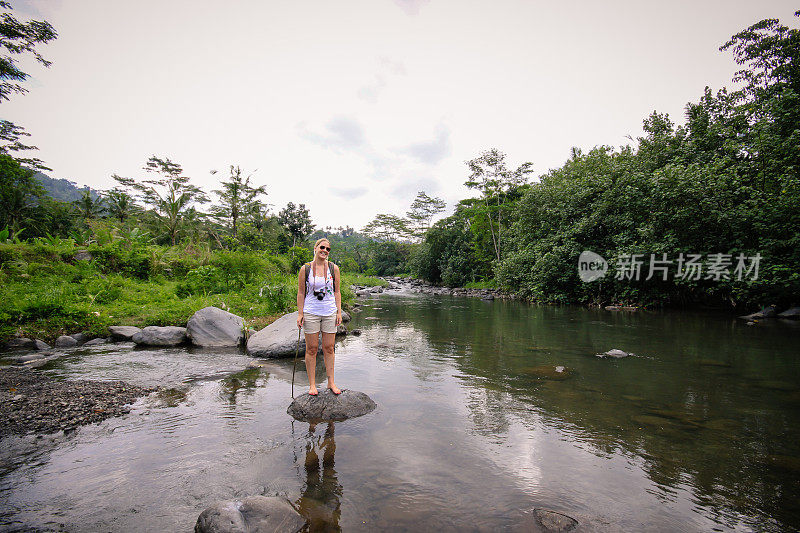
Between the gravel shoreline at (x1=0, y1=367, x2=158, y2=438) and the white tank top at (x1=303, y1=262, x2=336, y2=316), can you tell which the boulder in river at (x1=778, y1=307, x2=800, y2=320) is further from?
the gravel shoreline at (x1=0, y1=367, x2=158, y2=438)

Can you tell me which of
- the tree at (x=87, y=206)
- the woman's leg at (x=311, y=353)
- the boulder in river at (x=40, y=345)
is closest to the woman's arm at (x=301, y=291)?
the woman's leg at (x=311, y=353)

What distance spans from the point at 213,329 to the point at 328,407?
5.96 metres

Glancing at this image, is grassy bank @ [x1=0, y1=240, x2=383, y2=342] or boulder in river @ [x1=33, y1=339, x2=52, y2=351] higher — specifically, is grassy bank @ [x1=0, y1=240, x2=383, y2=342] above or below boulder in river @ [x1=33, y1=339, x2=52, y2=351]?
above

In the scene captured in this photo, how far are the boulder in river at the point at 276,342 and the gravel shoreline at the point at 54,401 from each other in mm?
2802

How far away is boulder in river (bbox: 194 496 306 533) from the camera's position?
2.51 meters

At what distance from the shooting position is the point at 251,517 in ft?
8.63

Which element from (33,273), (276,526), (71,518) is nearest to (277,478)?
(276,526)

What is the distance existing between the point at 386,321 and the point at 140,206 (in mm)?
40267

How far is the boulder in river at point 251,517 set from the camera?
2510 millimetres

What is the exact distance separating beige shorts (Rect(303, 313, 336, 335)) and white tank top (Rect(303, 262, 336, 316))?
0.07m

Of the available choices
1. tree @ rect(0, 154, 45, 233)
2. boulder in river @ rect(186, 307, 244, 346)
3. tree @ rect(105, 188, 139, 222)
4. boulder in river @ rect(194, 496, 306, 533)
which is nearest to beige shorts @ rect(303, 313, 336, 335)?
boulder in river @ rect(194, 496, 306, 533)

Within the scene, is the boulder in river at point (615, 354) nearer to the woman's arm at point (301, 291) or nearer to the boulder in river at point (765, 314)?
the woman's arm at point (301, 291)

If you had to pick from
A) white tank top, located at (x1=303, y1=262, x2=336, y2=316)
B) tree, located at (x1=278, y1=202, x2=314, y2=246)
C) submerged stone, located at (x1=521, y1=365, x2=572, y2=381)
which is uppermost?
tree, located at (x1=278, y1=202, x2=314, y2=246)

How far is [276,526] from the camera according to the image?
103 inches
